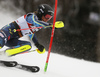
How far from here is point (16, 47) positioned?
2.97 meters

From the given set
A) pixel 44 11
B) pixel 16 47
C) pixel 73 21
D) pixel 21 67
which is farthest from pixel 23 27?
pixel 73 21

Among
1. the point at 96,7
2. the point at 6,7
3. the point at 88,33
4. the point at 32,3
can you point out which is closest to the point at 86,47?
the point at 88,33

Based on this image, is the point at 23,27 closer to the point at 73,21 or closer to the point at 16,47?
the point at 16,47

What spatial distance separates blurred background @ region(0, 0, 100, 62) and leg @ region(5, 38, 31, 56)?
672 centimetres

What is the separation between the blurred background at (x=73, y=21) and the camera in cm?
1030

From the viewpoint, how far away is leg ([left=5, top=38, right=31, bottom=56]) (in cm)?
291

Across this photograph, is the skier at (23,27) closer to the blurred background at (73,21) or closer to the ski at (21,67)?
the ski at (21,67)

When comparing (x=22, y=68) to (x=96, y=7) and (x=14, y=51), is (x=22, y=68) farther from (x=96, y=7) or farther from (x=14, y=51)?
(x=96, y=7)

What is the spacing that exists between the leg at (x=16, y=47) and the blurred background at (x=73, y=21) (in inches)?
264

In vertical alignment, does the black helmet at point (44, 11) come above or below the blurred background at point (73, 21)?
above

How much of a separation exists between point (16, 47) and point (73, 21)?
921 cm

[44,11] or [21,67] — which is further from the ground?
[44,11]

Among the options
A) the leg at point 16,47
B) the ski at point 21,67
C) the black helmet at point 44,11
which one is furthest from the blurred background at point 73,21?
the ski at point 21,67

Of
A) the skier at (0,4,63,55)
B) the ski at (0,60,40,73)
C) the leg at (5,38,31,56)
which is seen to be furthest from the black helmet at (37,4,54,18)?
the ski at (0,60,40,73)
